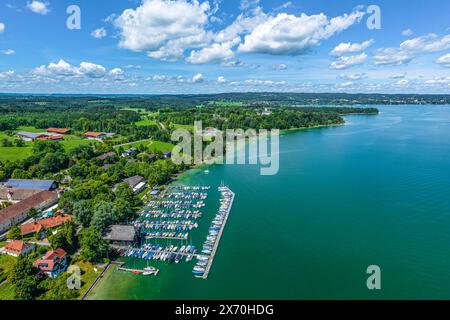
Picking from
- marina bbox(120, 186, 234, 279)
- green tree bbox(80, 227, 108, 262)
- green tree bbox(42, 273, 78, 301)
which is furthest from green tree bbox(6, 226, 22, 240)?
marina bbox(120, 186, 234, 279)

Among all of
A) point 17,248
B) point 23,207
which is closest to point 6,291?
point 17,248

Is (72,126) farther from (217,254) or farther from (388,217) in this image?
(388,217)

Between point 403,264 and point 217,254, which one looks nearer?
point 403,264

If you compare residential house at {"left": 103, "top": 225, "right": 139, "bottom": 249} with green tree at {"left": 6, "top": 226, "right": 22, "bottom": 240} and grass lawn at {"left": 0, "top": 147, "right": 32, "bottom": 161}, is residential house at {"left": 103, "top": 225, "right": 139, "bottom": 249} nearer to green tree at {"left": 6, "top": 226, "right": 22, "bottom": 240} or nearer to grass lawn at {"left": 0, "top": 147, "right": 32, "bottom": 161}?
green tree at {"left": 6, "top": 226, "right": 22, "bottom": 240}

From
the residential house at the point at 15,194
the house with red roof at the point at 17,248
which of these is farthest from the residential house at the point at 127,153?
the house with red roof at the point at 17,248

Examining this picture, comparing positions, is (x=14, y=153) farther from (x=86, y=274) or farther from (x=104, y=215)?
(x=86, y=274)

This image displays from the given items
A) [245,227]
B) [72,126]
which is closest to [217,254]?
[245,227]
